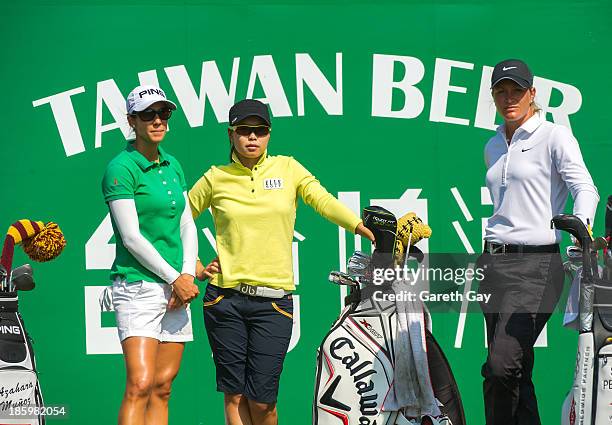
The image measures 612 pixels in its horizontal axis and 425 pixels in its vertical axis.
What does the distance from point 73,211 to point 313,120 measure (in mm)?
1362

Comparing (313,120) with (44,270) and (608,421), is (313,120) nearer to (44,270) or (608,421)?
(44,270)

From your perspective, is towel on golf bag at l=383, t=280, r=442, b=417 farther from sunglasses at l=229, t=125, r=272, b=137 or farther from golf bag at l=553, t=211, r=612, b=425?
sunglasses at l=229, t=125, r=272, b=137

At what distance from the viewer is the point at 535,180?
4.70 m

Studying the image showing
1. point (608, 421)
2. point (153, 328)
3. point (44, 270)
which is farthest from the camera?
point (44, 270)

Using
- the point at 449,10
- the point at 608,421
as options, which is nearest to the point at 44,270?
the point at 449,10

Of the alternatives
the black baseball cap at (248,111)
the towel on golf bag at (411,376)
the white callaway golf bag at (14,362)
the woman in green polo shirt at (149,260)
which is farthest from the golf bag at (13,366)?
the towel on golf bag at (411,376)

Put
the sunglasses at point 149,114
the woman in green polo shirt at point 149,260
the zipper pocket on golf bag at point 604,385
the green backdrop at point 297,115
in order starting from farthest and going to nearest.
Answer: the green backdrop at point 297,115 < the sunglasses at point 149,114 < the woman in green polo shirt at point 149,260 < the zipper pocket on golf bag at point 604,385

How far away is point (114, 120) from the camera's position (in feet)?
19.4

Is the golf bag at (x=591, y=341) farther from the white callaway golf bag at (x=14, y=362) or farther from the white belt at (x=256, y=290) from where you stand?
the white callaway golf bag at (x=14, y=362)

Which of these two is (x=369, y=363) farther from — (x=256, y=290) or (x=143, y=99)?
(x=143, y=99)

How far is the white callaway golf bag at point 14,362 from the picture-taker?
185 inches

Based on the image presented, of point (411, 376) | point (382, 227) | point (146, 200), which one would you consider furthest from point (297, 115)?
point (411, 376)

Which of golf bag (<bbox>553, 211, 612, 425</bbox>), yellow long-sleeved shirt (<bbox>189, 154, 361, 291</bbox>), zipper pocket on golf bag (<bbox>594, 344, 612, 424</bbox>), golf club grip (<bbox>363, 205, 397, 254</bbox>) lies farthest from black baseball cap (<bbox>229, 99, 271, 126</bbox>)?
zipper pocket on golf bag (<bbox>594, 344, 612, 424</bbox>)

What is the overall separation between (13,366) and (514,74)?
2453 mm
